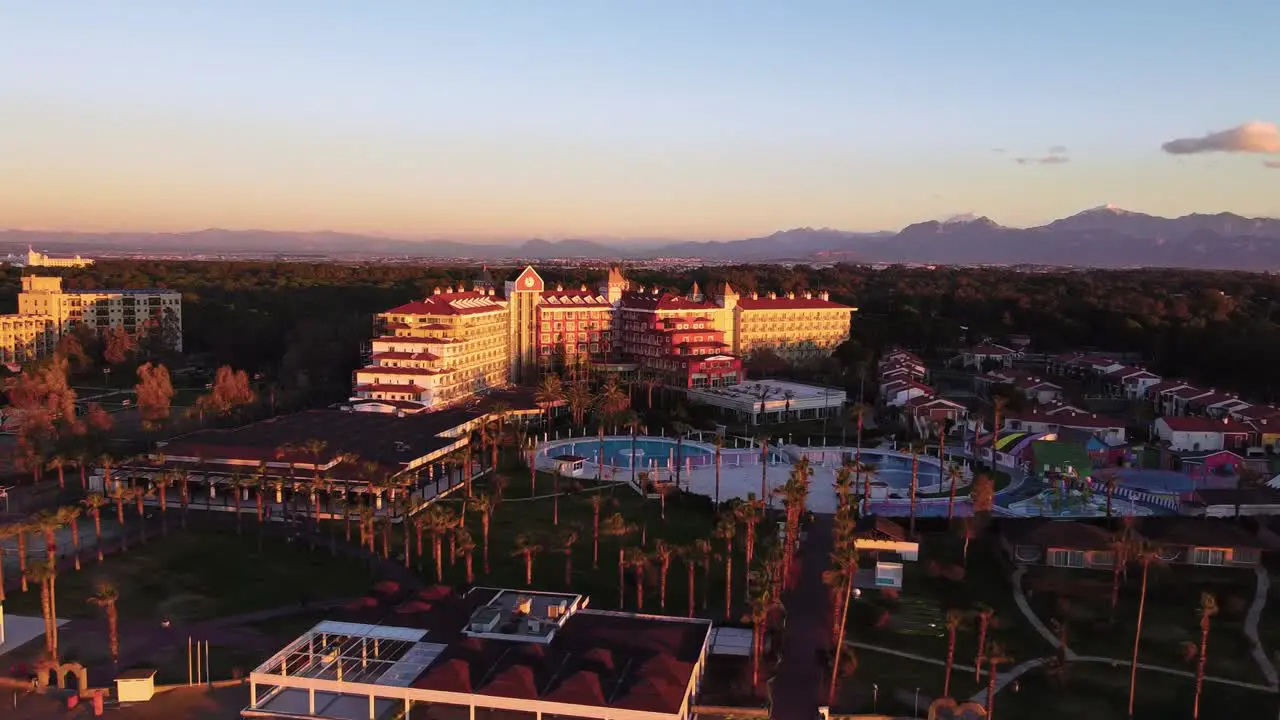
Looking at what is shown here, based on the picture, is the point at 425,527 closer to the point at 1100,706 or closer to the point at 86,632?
the point at 86,632

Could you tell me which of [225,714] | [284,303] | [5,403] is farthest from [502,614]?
[284,303]

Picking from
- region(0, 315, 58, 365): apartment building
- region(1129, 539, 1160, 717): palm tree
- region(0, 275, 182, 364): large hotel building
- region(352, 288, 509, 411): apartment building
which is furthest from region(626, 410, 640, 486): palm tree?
region(0, 315, 58, 365): apartment building

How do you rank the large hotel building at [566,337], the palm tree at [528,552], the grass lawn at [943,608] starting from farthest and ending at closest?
the large hotel building at [566,337], the palm tree at [528,552], the grass lawn at [943,608]

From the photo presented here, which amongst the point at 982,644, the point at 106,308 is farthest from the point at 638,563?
the point at 106,308

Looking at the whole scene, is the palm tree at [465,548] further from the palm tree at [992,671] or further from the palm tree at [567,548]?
the palm tree at [992,671]

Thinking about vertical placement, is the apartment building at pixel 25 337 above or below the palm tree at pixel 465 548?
above

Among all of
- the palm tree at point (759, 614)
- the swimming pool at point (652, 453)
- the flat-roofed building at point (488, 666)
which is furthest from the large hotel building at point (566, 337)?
the palm tree at point (759, 614)
